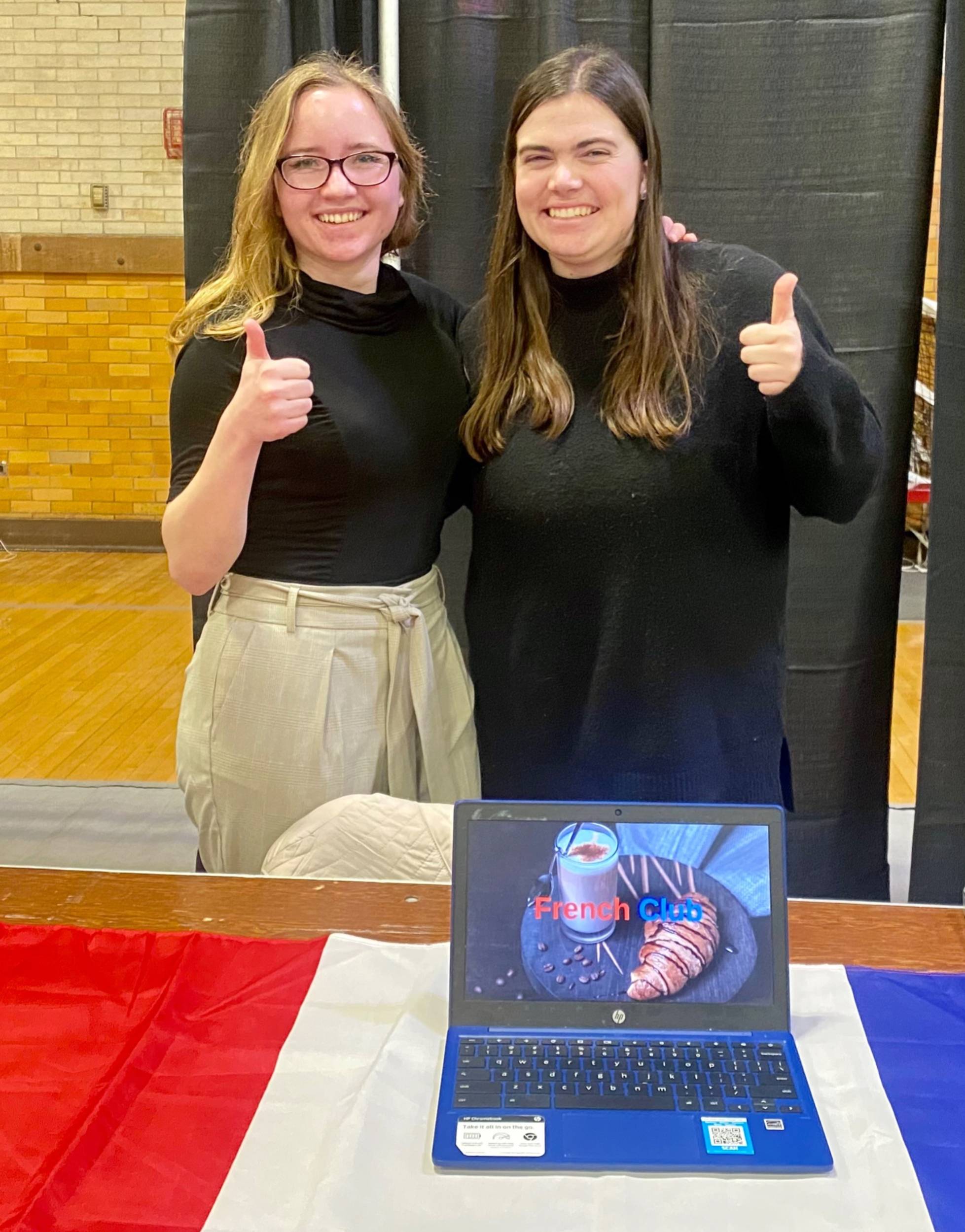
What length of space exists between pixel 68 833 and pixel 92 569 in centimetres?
190

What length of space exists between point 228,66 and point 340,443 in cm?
95

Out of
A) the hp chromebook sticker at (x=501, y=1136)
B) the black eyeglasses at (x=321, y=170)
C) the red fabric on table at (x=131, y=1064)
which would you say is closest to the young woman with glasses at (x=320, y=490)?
the black eyeglasses at (x=321, y=170)

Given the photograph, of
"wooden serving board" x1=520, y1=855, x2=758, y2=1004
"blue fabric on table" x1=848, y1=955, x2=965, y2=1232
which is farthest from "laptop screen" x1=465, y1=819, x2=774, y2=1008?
"blue fabric on table" x1=848, y1=955, x2=965, y2=1232

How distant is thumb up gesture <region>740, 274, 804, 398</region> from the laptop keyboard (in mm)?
721

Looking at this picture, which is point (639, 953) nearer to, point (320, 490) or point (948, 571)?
point (320, 490)

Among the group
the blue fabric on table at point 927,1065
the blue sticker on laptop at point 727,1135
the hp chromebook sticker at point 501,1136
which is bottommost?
the blue fabric on table at point 927,1065

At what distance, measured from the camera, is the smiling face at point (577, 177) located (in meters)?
1.44

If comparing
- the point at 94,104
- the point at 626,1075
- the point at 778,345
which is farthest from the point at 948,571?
the point at 94,104

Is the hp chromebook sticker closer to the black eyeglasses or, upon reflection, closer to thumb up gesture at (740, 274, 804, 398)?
thumb up gesture at (740, 274, 804, 398)

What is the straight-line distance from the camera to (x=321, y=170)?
5.02 ft

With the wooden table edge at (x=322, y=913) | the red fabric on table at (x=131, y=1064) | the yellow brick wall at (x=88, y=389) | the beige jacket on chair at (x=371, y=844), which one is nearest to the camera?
the red fabric on table at (x=131, y=1064)

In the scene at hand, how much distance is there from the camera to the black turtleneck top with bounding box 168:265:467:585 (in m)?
1.55

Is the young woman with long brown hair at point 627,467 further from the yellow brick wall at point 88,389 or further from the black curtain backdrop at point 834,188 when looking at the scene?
the yellow brick wall at point 88,389

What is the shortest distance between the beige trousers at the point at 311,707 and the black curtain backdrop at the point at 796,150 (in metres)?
0.85
